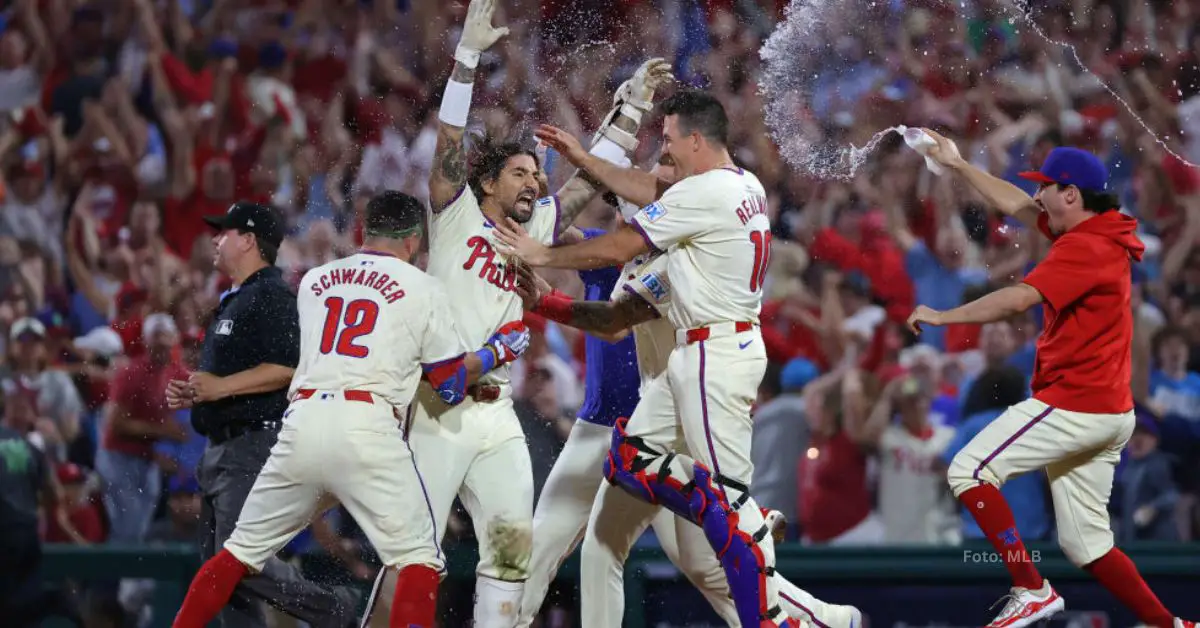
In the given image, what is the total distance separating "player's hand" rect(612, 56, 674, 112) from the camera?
7.27 metres

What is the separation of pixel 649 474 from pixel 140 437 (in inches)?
167

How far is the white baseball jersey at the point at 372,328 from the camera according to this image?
627 cm

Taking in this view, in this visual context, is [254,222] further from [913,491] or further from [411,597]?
[913,491]

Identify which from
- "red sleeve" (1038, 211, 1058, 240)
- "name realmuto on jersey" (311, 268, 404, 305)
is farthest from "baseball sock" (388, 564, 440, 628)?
"red sleeve" (1038, 211, 1058, 240)

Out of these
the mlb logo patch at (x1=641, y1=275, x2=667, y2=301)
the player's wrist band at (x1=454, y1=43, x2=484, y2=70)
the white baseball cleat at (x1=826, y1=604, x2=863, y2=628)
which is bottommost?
the white baseball cleat at (x1=826, y1=604, x2=863, y2=628)

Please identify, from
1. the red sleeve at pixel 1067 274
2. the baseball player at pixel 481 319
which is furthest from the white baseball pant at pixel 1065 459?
the baseball player at pixel 481 319

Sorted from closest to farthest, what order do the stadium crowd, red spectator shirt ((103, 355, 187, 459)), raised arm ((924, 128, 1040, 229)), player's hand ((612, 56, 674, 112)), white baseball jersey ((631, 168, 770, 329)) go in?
white baseball jersey ((631, 168, 770, 329)) → raised arm ((924, 128, 1040, 229)) → player's hand ((612, 56, 674, 112)) → the stadium crowd → red spectator shirt ((103, 355, 187, 459))

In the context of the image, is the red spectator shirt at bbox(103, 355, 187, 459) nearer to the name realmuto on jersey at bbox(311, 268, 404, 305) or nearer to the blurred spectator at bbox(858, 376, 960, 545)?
the name realmuto on jersey at bbox(311, 268, 404, 305)

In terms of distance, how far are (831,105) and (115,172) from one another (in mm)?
5902

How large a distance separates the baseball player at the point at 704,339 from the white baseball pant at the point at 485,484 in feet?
1.41

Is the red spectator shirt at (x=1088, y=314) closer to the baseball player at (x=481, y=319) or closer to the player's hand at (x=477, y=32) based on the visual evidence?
the baseball player at (x=481, y=319)

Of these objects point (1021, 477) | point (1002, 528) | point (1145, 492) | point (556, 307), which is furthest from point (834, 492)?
point (556, 307)

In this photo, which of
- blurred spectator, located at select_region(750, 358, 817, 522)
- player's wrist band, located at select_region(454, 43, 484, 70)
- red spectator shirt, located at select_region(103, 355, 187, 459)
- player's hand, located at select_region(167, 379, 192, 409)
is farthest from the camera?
red spectator shirt, located at select_region(103, 355, 187, 459)

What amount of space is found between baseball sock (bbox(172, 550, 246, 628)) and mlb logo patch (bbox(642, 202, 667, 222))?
6.99 feet
